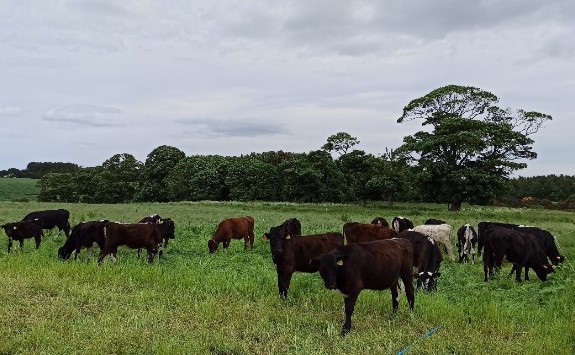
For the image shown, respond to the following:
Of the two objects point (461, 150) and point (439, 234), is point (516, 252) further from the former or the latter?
point (461, 150)

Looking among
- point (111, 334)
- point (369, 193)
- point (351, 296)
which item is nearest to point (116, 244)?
point (111, 334)

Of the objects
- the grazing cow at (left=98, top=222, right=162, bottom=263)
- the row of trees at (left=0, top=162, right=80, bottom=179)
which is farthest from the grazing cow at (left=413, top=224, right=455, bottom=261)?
the row of trees at (left=0, top=162, right=80, bottom=179)

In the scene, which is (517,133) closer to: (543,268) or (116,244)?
(543,268)

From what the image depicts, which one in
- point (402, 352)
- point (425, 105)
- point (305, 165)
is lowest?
point (402, 352)

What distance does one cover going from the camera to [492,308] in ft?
29.4

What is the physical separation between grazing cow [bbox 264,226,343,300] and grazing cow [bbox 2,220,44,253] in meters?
11.8

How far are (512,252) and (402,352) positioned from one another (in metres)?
8.98

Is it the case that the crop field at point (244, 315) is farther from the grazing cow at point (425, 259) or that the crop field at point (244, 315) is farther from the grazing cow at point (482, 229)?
the grazing cow at point (482, 229)

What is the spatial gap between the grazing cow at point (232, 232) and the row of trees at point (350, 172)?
2974 cm

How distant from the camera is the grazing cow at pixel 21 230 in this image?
58.5 feet

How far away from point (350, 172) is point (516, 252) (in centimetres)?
5300

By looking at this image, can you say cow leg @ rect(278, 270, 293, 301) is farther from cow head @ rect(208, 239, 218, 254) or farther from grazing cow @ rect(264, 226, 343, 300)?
cow head @ rect(208, 239, 218, 254)

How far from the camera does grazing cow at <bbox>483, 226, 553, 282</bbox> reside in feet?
45.5

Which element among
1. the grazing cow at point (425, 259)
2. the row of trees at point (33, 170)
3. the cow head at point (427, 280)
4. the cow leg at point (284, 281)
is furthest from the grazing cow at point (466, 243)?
the row of trees at point (33, 170)
